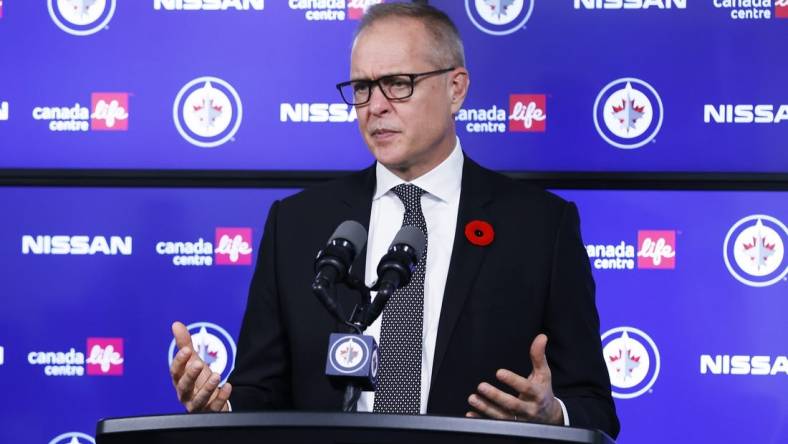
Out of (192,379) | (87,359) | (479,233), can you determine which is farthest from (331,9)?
(192,379)

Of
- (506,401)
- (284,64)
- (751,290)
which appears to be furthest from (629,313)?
(506,401)

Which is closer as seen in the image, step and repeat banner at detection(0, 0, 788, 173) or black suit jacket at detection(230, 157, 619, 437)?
black suit jacket at detection(230, 157, 619, 437)

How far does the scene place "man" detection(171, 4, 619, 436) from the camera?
2.36 m

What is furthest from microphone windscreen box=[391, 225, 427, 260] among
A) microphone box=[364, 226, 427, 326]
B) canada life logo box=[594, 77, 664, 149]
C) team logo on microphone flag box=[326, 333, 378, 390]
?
canada life logo box=[594, 77, 664, 149]

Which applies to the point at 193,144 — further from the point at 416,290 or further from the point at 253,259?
the point at 416,290

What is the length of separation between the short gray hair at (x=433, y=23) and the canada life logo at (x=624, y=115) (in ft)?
2.67

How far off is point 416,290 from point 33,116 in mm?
1532

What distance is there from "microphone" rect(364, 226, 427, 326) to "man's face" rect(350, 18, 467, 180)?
743 millimetres

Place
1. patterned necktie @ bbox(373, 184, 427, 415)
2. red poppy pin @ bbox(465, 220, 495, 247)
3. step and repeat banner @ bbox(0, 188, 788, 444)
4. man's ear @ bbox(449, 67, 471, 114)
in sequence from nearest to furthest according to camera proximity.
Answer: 1. patterned necktie @ bbox(373, 184, 427, 415)
2. red poppy pin @ bbox(465, 220, 495, 247)
3. man's ear @ bbox(449, 67, 471, 114)
4. step and repeat banner @ bbox(0, 188, 788, 444)

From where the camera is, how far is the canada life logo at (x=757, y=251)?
320 centimetres

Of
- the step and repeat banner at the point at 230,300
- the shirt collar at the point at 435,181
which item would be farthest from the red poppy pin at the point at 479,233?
the step and repeat banner at the point at 230,300

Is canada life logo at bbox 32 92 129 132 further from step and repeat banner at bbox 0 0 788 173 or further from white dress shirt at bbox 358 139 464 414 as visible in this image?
white dress shirt at bbox 358 139 464 414

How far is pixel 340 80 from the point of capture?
331 centimetres

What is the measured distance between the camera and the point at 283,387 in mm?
2451
